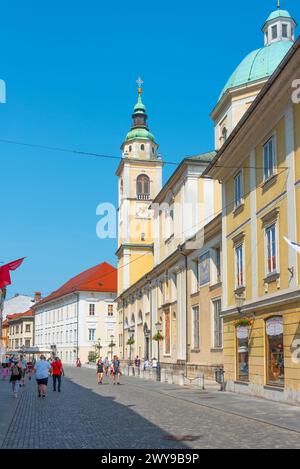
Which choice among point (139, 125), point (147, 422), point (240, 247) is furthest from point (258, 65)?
point (139, 125)

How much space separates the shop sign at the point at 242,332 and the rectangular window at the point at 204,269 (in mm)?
9599

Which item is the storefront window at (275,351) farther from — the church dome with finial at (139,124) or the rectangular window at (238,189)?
the church dome with finial at (139,124)

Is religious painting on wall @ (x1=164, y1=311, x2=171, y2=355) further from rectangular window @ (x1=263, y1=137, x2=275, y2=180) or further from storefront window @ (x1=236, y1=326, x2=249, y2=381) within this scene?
rectangular window @ (x1=263, y1=137, x2=275, y2=180)

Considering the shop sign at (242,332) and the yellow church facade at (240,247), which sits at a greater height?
the yellow church facade at (240,247)

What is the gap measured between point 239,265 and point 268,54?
59.6ft

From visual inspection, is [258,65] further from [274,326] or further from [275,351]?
[275,351]

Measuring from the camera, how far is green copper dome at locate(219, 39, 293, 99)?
1483 inches

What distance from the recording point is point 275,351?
2122cm

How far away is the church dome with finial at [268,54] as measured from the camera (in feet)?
124

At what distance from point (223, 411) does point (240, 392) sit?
7.09 metres

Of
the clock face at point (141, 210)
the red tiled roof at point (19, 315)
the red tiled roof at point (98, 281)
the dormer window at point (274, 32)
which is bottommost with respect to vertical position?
the red tiled roof at point (19, 315)

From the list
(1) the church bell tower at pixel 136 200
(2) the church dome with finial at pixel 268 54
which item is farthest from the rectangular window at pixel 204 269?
(1) the church bell tower at pixel 136 200

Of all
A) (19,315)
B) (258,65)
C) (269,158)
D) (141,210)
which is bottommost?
(19,315)

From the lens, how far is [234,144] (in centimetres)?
2506
